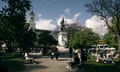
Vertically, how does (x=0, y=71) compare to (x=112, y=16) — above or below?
below

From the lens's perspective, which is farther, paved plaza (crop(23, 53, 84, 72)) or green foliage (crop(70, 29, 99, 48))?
green foliage (crop(70, 29, 99, 48))

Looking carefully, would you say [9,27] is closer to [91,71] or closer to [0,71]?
[91,71]

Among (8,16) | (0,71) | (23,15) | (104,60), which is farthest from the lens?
(23,15)

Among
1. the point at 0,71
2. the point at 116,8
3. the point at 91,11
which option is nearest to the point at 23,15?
the point at 91,11

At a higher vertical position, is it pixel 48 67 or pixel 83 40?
pixel 83 40

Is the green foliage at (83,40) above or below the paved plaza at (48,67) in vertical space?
above

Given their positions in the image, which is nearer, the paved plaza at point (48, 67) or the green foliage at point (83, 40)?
the paved plaza at point (48, 67)

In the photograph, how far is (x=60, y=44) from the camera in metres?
116

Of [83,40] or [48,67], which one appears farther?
[83,40]

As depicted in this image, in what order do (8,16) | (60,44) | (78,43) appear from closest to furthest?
(8,16) < (78,43) < (60,44)

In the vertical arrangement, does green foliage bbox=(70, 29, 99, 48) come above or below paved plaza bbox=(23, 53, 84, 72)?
above

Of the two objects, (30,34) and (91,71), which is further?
(30,34)

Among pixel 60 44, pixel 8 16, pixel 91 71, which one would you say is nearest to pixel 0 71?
pixel 91 71

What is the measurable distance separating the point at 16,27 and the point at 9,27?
4.16 feet
